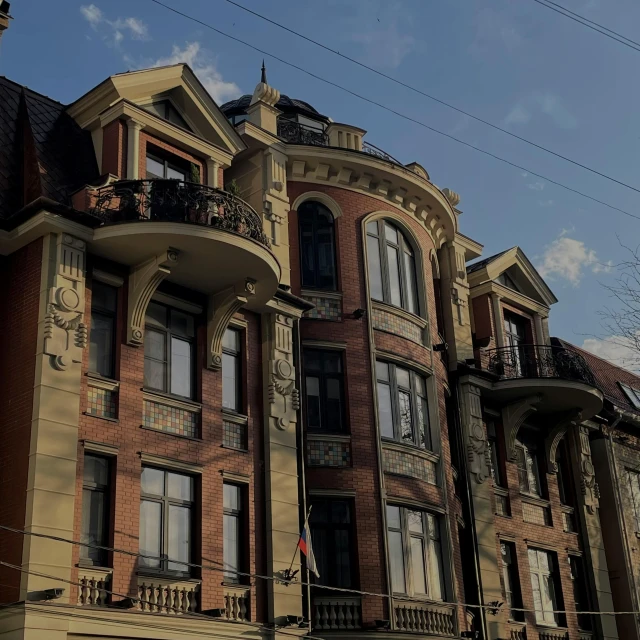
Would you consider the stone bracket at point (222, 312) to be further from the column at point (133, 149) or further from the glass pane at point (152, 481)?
the column at point (133, 149)

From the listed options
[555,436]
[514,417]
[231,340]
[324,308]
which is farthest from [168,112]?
[555,436]

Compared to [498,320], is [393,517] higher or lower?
lower

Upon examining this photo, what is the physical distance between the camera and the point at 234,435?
19750 mm

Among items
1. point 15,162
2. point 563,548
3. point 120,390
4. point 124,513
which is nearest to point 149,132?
point 15,162

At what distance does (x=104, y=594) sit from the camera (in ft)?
53.3

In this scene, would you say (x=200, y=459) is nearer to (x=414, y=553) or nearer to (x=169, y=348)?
(x=169, y=348)

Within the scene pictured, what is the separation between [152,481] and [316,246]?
26.3 feet

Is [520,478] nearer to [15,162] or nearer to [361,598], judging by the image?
[361,598]

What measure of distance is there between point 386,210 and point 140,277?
8.17 m

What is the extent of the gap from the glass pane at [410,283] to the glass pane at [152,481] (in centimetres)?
881

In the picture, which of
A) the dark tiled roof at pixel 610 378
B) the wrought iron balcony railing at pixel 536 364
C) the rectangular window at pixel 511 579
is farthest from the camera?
the dark tiled roof at pixel 610 378

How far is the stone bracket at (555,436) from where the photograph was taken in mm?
28453

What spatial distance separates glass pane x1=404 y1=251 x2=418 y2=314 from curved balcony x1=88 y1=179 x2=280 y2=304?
18.4 feet

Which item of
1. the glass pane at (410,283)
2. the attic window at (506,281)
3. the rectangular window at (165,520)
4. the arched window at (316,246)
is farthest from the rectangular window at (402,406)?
the attic window at (506,281)
